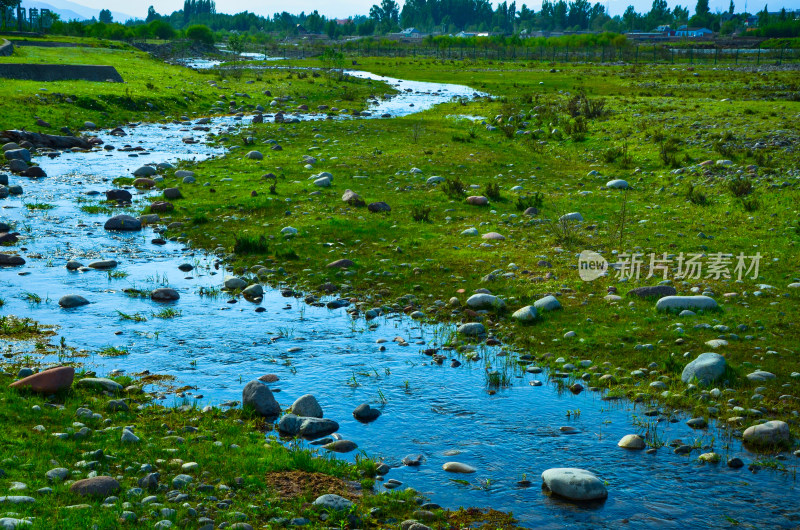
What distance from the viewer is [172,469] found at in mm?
6359

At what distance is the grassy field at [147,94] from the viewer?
94.5 ft

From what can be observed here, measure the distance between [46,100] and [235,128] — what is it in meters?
8.08

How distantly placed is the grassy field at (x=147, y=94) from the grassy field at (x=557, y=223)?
768cm

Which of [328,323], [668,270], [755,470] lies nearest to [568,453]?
[755,470]

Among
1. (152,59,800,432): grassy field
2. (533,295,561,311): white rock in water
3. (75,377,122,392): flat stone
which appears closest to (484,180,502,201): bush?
(152,59,800,432): grassy field

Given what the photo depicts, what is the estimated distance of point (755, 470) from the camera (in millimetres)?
6746

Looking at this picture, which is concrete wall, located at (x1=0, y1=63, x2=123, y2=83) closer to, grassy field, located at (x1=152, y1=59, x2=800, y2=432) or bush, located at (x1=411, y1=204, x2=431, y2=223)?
grassy field, located at (x1=152, y1=59, x2=800, y2=432)

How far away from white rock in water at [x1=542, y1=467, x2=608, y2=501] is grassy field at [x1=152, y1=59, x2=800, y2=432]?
2.21 metres

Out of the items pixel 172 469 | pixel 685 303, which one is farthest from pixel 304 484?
pixel 685 303

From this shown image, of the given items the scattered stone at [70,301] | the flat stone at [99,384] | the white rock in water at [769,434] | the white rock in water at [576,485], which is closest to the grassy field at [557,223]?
the white rock in water at [769,434]

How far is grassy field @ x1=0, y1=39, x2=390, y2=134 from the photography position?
94.5ft

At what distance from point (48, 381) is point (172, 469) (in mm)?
2353

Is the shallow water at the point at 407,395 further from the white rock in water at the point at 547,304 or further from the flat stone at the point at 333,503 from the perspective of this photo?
the white rock in water at the point at 547,304

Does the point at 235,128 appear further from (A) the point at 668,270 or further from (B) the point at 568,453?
(B) the point at 568,453
